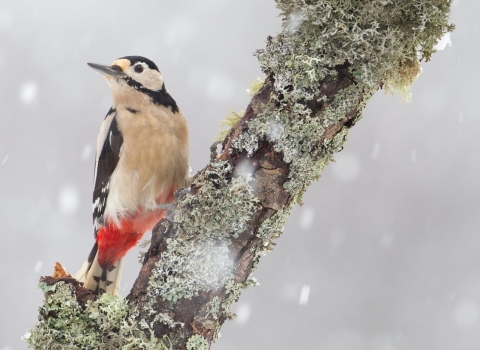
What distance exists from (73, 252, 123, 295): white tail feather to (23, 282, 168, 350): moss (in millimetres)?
1122

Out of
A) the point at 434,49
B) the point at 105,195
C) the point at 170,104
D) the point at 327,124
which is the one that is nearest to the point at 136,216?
the point at 105,195

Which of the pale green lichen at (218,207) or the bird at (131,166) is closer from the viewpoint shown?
the pale green lichen at (218,207)

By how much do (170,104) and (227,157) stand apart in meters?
1.49

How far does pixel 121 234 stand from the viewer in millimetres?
3123

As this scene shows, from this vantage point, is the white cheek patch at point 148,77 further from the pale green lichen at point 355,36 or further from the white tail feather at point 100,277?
the pale green lichen at point 355,36

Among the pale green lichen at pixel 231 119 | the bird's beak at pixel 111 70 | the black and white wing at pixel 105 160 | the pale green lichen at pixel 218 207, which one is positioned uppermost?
the bird's beak at pixel 111 70

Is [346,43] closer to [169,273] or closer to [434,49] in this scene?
[434,49]

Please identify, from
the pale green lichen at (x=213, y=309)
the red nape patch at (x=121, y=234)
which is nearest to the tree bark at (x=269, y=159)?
the pale green lichen at (x=213, y=309)

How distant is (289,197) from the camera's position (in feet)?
5.88

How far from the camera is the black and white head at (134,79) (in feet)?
10.5

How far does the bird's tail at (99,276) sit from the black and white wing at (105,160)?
269mm

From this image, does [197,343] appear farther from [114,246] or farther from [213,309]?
[114,246]

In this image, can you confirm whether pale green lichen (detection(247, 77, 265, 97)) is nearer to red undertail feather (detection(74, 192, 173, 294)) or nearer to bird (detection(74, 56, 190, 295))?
bird (detection(74, 56, 190, 295))

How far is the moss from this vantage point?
1.67 meters
